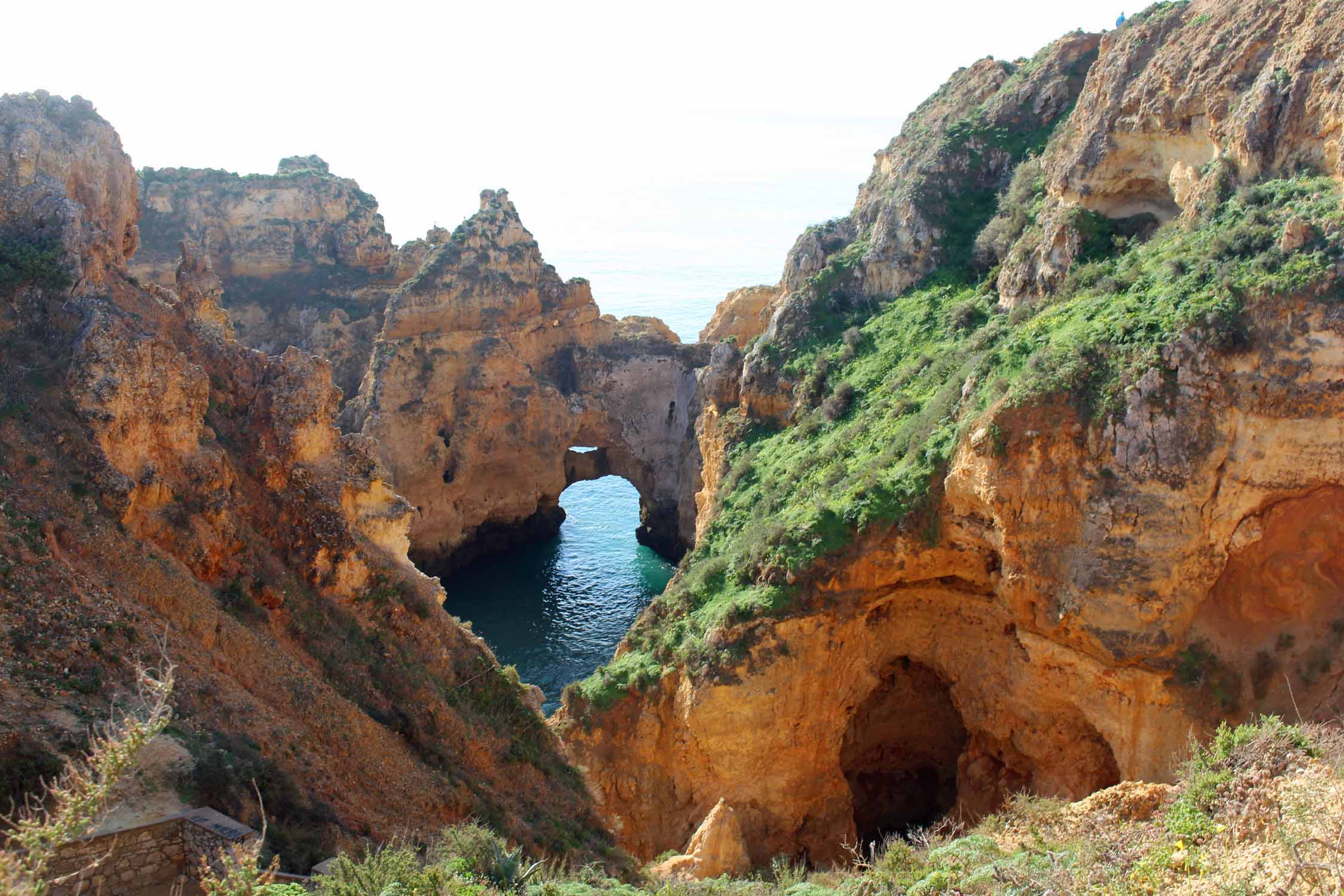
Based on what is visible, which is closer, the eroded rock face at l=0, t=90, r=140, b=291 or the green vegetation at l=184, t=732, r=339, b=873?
the green vegetation at l=184, t=732, r=339, b=873

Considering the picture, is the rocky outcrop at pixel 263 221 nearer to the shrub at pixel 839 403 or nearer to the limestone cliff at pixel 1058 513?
the limestone cliff at pixel 1058 513

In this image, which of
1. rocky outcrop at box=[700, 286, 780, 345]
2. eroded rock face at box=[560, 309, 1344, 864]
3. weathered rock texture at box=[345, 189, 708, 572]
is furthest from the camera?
rocky outcrop at box=[700, 286, 780, 345]

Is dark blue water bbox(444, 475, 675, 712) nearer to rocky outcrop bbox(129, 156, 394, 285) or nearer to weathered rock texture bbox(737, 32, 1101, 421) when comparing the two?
weathered rock texture bbox(737, 32, 1101, 421)

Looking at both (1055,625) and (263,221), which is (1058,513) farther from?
(263,221)

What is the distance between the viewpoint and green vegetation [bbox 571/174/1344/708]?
683 inches

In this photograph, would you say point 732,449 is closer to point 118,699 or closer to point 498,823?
point 498,823

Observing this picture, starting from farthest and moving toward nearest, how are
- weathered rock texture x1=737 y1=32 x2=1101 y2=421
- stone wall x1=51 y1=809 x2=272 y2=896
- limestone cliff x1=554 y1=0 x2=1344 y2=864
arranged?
weathered rock texture x1=737 y1=32 x2=1101 y2=421 → limestone cliff x1=554 y1=0 x2=1344 y2=864 → stone wall x1=51 y1=809 x2=272 y2=896

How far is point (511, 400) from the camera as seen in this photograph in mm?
41312

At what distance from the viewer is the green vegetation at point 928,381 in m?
17.4

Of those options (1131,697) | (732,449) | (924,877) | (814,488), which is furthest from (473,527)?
(924,877)

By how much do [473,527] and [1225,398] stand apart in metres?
31.7

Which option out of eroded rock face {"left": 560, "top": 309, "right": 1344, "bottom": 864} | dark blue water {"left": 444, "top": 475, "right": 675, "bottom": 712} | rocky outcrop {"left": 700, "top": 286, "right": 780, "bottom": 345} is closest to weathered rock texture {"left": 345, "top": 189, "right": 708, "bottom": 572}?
dark blue water {"left": 444, "top": 475, "right": 675, "bottom": 712}

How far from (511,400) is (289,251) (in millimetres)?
15414

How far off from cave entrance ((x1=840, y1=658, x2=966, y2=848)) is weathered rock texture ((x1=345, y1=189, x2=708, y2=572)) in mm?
16868
